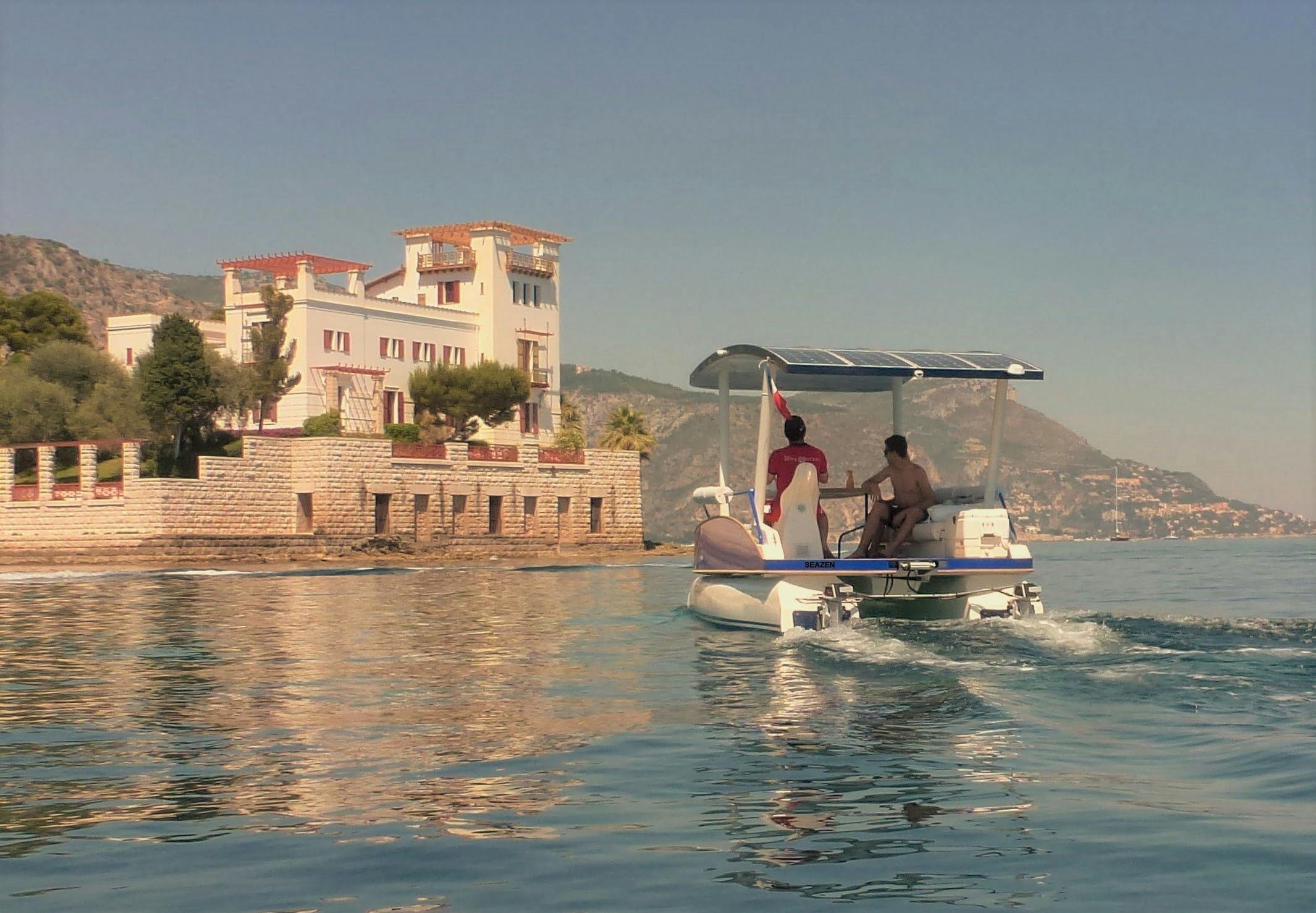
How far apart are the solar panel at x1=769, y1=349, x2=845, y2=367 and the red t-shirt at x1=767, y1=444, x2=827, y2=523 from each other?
97 centimetres

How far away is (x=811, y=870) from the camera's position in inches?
240

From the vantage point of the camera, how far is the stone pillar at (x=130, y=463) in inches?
2047

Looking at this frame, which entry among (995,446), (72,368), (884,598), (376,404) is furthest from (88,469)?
(884,598)

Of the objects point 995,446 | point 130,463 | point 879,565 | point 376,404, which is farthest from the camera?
point 376,404

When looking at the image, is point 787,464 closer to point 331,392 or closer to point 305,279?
point 331,392

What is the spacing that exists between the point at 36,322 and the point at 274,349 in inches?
666

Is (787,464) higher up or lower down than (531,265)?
lower down

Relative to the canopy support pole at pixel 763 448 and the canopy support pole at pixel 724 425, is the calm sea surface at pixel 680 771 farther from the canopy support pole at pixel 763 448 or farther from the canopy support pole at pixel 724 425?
the canopy support pole at pixel 724 425

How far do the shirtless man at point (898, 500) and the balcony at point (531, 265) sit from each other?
5900 cm

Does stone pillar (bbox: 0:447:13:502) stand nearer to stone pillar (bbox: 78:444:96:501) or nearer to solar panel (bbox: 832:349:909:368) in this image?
stone pillar (bbox: 78:444:96:501)

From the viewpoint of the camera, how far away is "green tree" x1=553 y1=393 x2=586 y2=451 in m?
72.1

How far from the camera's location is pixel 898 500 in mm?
16875

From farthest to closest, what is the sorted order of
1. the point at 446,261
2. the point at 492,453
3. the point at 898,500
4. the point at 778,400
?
1. the point at 446,261
2. the point at 492,453
3. the point at 898,500
4. the point at 778,400

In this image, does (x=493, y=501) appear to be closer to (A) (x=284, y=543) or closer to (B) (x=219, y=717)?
(A) (x=284, y=543)
